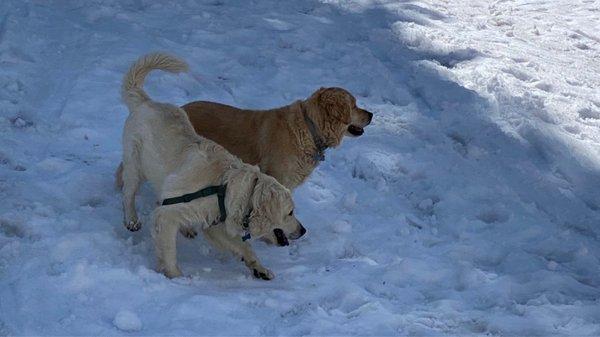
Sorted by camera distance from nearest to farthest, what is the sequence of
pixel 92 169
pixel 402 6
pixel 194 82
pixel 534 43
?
pixel 92 169 < pixel 194 82 < pixel 534 43 < pixel 402 6

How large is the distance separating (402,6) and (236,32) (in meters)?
3.03

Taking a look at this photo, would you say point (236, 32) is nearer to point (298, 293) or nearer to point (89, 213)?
point (89, 213)

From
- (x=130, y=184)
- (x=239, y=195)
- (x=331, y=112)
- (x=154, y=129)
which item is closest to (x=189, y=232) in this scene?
(x=130, y=184)

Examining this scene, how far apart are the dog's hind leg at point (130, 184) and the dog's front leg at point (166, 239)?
2.36ft

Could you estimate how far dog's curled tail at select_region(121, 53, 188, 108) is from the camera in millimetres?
6250

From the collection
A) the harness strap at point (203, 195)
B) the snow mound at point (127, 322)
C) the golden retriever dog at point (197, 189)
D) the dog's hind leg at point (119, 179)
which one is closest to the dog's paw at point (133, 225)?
the golden retriever dog at point (197, 189)

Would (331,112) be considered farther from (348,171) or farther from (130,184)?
(130,184)

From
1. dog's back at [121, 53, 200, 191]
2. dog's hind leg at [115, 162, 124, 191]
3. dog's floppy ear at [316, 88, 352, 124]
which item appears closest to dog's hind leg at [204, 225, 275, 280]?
dog's back at [121, 53, 200, 191]

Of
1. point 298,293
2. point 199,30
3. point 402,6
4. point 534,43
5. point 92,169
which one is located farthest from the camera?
point 402,6

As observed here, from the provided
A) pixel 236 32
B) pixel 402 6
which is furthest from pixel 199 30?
pixel 402 6

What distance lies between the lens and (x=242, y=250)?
5832 mm

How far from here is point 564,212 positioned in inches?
292

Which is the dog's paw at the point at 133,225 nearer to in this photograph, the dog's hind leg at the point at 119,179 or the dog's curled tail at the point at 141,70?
the dog's hind leg at the point at 119,179

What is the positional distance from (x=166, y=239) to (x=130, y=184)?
35.0 inches
